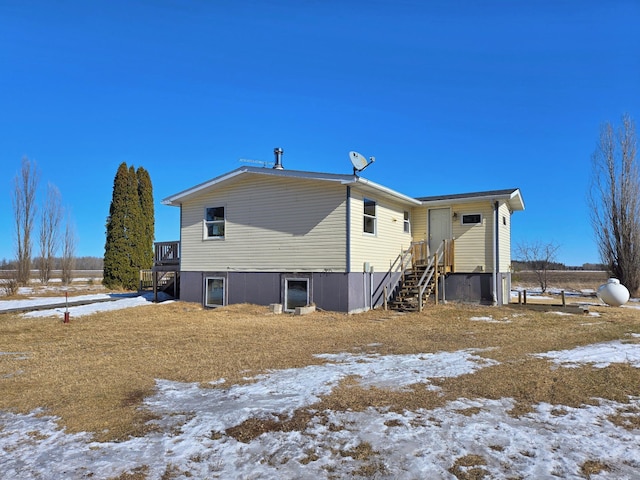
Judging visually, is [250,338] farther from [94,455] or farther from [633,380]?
[633,380]

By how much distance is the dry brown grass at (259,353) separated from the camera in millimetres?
5129

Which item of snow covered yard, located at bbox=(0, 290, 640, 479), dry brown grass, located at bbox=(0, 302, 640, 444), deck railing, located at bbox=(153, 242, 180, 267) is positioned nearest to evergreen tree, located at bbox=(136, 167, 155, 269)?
deck railing, located at bbox=(153, 242, 180, 267)

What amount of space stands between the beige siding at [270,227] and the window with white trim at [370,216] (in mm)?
1487

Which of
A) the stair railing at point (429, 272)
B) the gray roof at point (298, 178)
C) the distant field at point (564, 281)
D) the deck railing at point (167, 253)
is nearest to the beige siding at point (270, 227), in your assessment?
the gray roof at point (298, 178)

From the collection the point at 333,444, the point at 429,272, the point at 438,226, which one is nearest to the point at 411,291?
the point at 429,272

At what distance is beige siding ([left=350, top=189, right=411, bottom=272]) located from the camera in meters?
14.2

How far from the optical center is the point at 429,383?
5961mm

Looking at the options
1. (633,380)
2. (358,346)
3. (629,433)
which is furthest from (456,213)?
(629,433)

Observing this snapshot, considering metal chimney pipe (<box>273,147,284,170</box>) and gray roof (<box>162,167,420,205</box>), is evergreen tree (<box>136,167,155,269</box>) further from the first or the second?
metal chimney pipe (<box>273,147,284,170</box>)

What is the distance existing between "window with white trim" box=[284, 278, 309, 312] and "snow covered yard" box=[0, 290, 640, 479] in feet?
27.4

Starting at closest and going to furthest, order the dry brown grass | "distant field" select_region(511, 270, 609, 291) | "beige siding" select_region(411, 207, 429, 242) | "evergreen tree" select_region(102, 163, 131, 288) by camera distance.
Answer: the dry brown grass
"beige siding" select_region(411, 207, 429, 242)
"evergreen tree" select_region(102, 163, 131, 288)
"distant field" select_region(511, 270, 609, 291)

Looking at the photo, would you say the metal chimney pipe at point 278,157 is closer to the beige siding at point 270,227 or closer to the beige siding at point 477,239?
the beige siding at point 270,227

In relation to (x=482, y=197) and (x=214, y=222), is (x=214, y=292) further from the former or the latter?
(x=482, y=197)

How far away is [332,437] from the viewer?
4.13 meters
